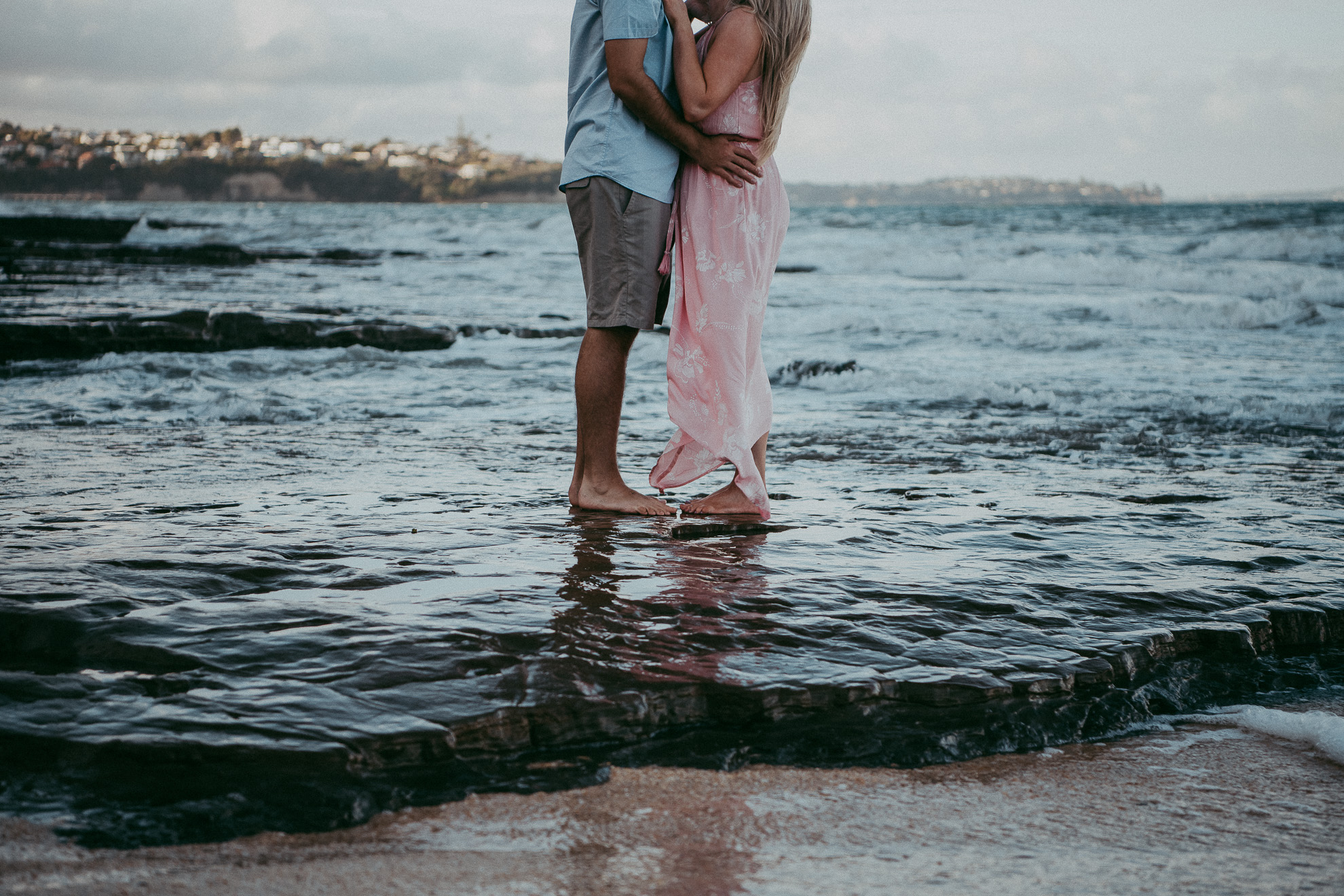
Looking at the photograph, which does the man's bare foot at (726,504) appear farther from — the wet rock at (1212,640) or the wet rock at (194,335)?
the wet rock at (194,335)

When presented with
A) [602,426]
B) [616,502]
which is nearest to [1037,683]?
[616,502]

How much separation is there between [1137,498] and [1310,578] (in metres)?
0.86

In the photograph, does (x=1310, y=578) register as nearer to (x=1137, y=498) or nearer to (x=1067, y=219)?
(x=1137, y=498)

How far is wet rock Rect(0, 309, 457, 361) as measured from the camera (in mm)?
6535

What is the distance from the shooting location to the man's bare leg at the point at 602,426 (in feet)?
9.62

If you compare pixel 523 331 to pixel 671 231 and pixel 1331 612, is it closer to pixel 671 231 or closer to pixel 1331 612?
pixel 671 231

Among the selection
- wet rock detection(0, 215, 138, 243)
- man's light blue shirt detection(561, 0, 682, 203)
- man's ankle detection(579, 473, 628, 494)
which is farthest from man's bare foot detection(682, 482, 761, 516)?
wet rock detection(0, 215, 138, 243)

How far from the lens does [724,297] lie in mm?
2930

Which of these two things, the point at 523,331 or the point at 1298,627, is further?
the point at 523,331

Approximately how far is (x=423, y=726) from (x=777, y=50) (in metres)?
2.14

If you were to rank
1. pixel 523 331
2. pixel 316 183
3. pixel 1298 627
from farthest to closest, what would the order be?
pixel 316 183, pixel 523 331, pixel 1298 627

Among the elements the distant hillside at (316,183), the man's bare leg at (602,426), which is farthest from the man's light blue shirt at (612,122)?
the distant hillside at (316,183)

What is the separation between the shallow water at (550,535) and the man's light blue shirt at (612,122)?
3.15 feet

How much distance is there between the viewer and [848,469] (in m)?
3.68
